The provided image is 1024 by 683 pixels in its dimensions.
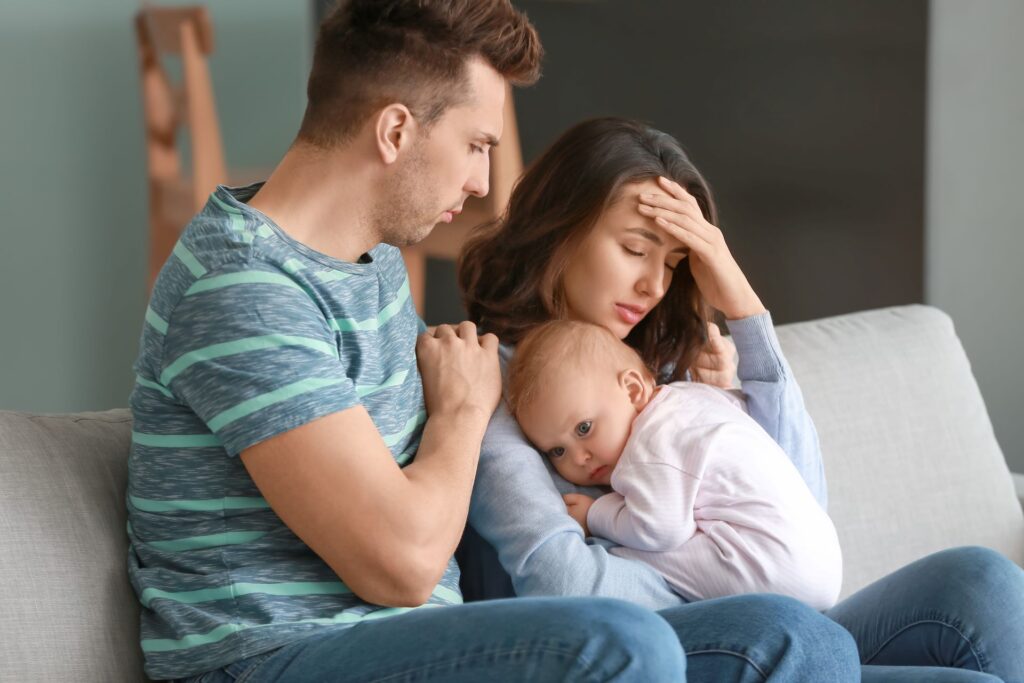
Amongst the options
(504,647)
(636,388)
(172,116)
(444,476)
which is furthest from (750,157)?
(504,647)

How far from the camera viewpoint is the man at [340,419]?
123 cm

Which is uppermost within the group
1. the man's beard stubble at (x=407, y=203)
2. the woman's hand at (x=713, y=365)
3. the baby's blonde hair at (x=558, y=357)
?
the man's beard stubble at (x=407, y=203)

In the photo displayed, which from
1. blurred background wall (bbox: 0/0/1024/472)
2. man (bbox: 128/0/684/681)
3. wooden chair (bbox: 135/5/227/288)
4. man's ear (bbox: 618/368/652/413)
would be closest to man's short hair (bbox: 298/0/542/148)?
man (bbox: 128/0/684/681)

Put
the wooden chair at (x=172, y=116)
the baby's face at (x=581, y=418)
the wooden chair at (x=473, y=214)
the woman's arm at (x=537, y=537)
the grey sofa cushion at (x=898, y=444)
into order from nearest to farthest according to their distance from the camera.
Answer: the woman's arm at (x=537, y=537), the baby's face at (x=581, y=418), the grey sofa cushion at (x=898, y=444), the wooden chair at (x=473, y=214), the wooden chair at (x=172, y=116)

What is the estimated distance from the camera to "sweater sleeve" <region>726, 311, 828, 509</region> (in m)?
1.79

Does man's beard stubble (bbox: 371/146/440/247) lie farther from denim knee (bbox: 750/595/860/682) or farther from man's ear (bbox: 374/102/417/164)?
denim knee (bbox: 750/595/860/682)

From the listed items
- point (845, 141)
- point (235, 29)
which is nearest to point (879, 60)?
point (845, 141)

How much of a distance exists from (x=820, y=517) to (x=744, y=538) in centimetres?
14

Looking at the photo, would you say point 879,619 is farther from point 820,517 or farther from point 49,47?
point 49,47

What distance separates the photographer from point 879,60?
10.6 feet

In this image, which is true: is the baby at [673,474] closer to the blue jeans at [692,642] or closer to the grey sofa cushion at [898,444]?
the blue jeans at [692,642]

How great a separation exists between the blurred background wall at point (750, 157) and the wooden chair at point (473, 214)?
5 cm

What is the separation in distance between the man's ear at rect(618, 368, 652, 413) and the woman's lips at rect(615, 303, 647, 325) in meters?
0.11

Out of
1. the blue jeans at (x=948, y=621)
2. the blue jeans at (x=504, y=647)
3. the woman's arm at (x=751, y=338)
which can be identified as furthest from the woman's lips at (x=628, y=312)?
the blue jeans at (x=504, y=647)
